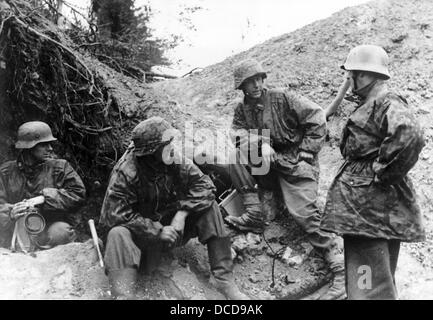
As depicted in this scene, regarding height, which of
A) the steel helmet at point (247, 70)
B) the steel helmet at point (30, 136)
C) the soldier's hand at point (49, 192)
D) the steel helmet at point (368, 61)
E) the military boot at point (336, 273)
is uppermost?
the steel helmet at point (247, 70)

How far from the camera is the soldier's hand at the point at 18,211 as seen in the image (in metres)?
5.69

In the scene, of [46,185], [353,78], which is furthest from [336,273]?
[46,185]

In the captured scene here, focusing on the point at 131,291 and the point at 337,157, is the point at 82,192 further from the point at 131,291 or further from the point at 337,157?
the point at 337,157

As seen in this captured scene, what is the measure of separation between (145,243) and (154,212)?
1.22 feet

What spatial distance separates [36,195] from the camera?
6.02 m

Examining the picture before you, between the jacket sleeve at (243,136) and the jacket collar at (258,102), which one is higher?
the jacket collar at (258,102)

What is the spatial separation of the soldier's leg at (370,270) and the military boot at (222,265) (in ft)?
3.81

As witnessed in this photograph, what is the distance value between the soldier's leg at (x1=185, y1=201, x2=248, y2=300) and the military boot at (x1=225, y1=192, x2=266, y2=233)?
804mm

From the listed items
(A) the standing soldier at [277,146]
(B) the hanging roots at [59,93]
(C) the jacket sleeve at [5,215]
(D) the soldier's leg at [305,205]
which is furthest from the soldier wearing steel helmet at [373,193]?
(B) the hanging roots at [59,93]

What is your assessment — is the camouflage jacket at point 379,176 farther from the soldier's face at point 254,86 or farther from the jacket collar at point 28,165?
the jacket collar at point 28,165

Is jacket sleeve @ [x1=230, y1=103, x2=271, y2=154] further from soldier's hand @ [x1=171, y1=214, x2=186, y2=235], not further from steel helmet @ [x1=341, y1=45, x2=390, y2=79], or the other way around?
steel helmet @ [x1=341, y1=45, x2=390, y2=79]

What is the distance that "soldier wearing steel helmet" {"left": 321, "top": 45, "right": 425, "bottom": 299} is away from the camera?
421 cm

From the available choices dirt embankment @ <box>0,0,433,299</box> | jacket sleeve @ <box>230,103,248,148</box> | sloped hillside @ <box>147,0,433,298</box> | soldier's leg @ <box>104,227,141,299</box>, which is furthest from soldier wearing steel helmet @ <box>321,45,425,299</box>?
sloped hillside @ <box>147,0,433,298</box>

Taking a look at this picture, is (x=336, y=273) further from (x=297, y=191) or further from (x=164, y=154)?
(x=164, y=154)
